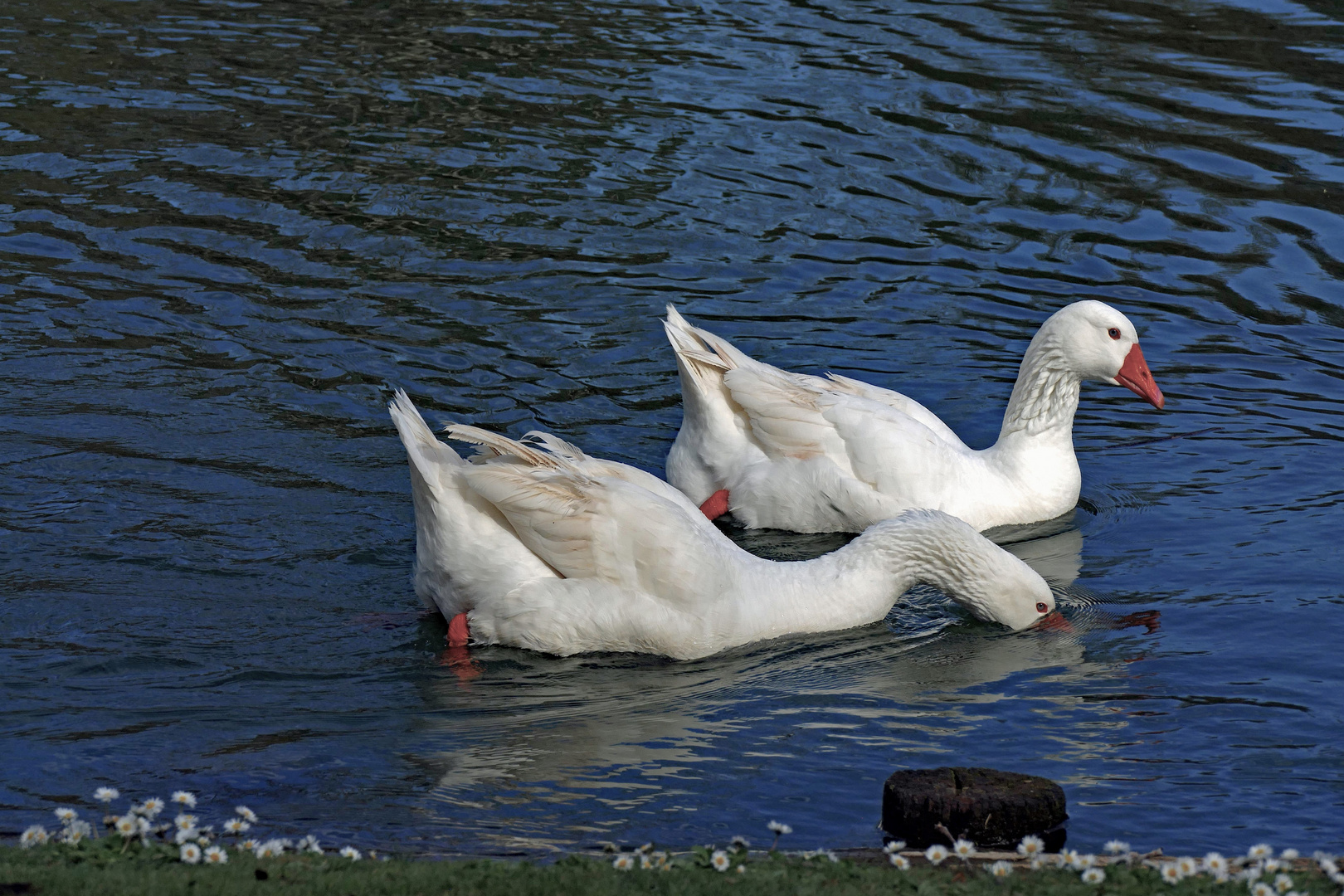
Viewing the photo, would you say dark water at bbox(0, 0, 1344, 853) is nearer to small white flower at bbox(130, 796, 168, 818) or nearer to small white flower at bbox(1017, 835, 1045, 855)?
small white flower at bbox(130, 796, 168, 818)

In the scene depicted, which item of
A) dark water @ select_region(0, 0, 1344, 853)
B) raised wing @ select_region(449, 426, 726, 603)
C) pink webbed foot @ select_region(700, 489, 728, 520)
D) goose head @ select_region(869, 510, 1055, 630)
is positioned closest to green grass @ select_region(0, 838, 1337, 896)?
dark water @ select_region(0, 0, 1344, 853)

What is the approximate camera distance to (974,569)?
8.12 metres

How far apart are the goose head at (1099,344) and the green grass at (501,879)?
5.15 metres

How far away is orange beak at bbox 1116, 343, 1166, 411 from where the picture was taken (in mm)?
9977

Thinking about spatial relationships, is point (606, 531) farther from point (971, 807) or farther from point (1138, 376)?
point (1138, 376)

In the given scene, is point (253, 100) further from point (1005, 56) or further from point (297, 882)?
point (297, 882)

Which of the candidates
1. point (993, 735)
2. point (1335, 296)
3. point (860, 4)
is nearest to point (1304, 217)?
point (1335, 296)

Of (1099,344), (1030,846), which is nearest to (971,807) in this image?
(1030,846)

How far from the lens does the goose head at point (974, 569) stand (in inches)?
320

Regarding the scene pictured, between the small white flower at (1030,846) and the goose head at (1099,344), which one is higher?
the goose head at (1099,344)

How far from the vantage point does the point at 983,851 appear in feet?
18.2

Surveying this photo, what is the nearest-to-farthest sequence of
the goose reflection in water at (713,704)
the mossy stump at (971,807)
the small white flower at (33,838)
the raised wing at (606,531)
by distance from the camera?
the small white flower at (33,838)
the mossy stump at (971,807)
the goose reflection in water at (713,704)
the raised wing at (606,531)

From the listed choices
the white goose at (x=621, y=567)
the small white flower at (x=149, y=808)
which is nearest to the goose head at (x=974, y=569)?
the white goose at (x=621, y=567)

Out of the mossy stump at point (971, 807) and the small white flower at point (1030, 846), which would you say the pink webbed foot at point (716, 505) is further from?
the small white flower at point (1030, 846)
